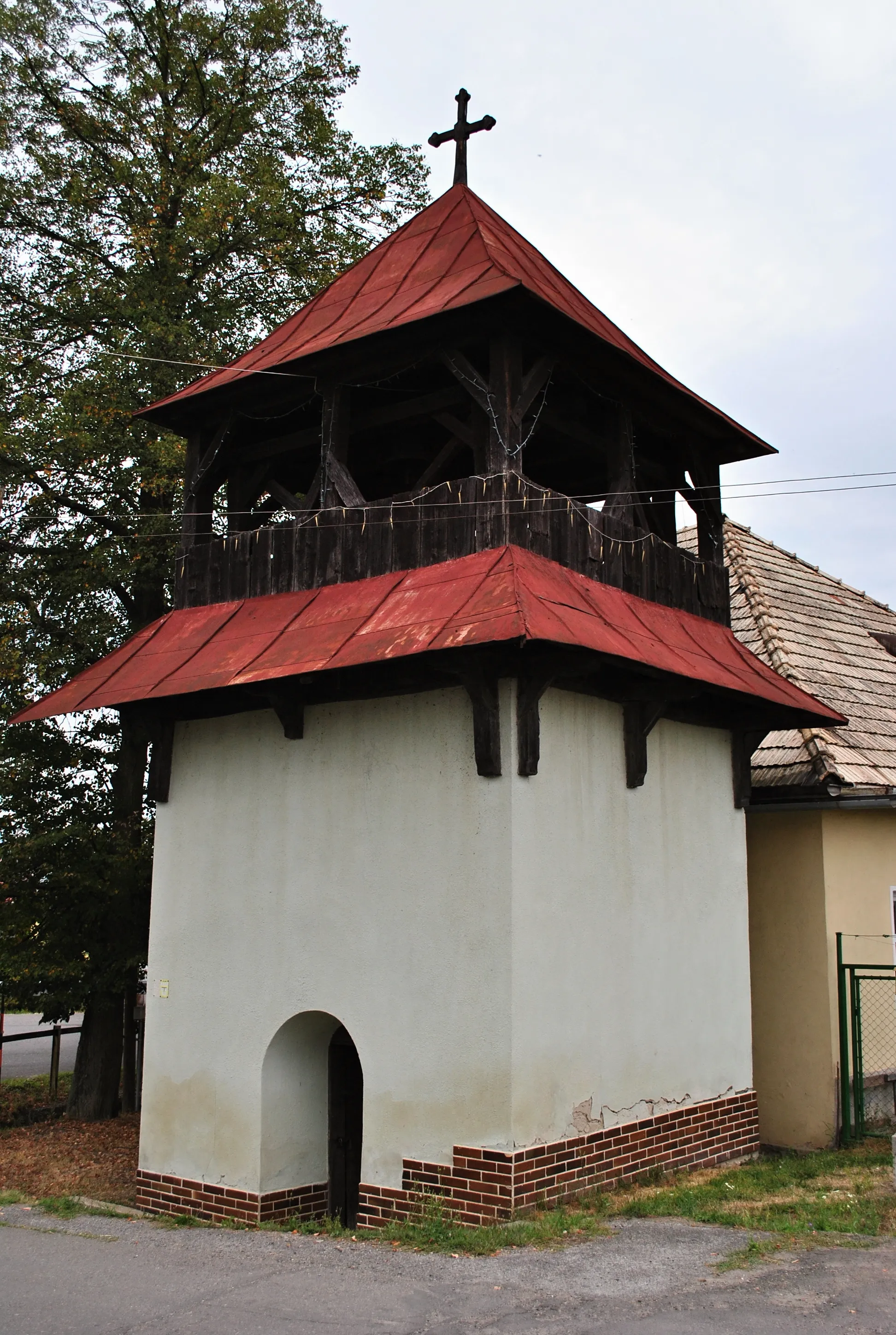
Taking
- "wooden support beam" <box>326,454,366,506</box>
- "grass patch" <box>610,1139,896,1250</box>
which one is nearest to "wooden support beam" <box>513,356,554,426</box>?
"wooden support beam" <box>326,454,366,506</box>

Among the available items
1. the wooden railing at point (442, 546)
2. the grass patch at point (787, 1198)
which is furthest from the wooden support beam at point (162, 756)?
the grass patch at point (787, 1198)

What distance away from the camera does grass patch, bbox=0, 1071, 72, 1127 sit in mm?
14930

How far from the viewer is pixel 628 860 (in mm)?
9242

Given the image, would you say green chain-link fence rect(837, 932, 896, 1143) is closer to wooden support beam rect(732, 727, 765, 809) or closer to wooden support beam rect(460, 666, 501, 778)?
wooden support beam rect(732, 727, 765, 809)

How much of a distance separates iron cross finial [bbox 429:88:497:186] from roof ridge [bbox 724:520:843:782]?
516cm

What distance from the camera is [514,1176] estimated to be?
767 centimetres

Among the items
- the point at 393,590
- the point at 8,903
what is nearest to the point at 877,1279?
the point at 393,590

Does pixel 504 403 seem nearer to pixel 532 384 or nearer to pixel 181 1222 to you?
pixel 532 384

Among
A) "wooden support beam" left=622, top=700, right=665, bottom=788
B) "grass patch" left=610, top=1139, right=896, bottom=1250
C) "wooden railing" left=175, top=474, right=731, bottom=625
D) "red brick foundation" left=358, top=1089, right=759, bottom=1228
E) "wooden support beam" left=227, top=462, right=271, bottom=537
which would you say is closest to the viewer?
"grass patch" left=610, top=1139, right=896, bottom=1250

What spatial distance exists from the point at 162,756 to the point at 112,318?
7301 millimetres

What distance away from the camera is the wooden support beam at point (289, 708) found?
9.22 meters

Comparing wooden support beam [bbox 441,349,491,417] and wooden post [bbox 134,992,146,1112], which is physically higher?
wooden support beam [bbox 441,349,491,417]

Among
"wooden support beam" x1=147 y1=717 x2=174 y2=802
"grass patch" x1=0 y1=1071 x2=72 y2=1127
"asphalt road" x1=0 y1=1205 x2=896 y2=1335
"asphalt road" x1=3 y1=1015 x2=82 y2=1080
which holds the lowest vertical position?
"asphalt road" x1=3 y1=1015 x2=82 y2=1080

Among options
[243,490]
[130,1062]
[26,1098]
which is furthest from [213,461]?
[26,1098]
